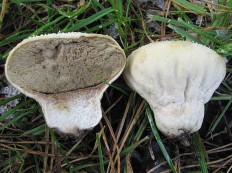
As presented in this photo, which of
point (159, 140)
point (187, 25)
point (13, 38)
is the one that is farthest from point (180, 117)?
point (13, 38)

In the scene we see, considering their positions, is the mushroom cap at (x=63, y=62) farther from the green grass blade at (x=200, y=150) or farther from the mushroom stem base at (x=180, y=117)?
the green grass blade at (x=200, y=150)

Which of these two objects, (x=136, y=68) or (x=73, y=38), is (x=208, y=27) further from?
(x=73, y=38)

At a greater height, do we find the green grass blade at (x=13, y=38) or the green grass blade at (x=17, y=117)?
the green grass blade at (x=13, y=38)

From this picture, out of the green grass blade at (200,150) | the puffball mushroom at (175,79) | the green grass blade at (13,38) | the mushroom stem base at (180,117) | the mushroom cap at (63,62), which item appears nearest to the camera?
the mushroom cap at (63,62)

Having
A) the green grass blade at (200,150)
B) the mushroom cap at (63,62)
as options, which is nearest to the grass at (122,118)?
the green grass blade at (200,150)

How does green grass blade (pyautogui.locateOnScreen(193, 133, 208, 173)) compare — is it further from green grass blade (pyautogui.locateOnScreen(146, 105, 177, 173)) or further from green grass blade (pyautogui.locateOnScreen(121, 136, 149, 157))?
green grass blade (pyautogui.locateOnScreen(121, 136, 149, 157))

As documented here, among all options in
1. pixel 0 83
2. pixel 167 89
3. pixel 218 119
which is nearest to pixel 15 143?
pixel 0 83
